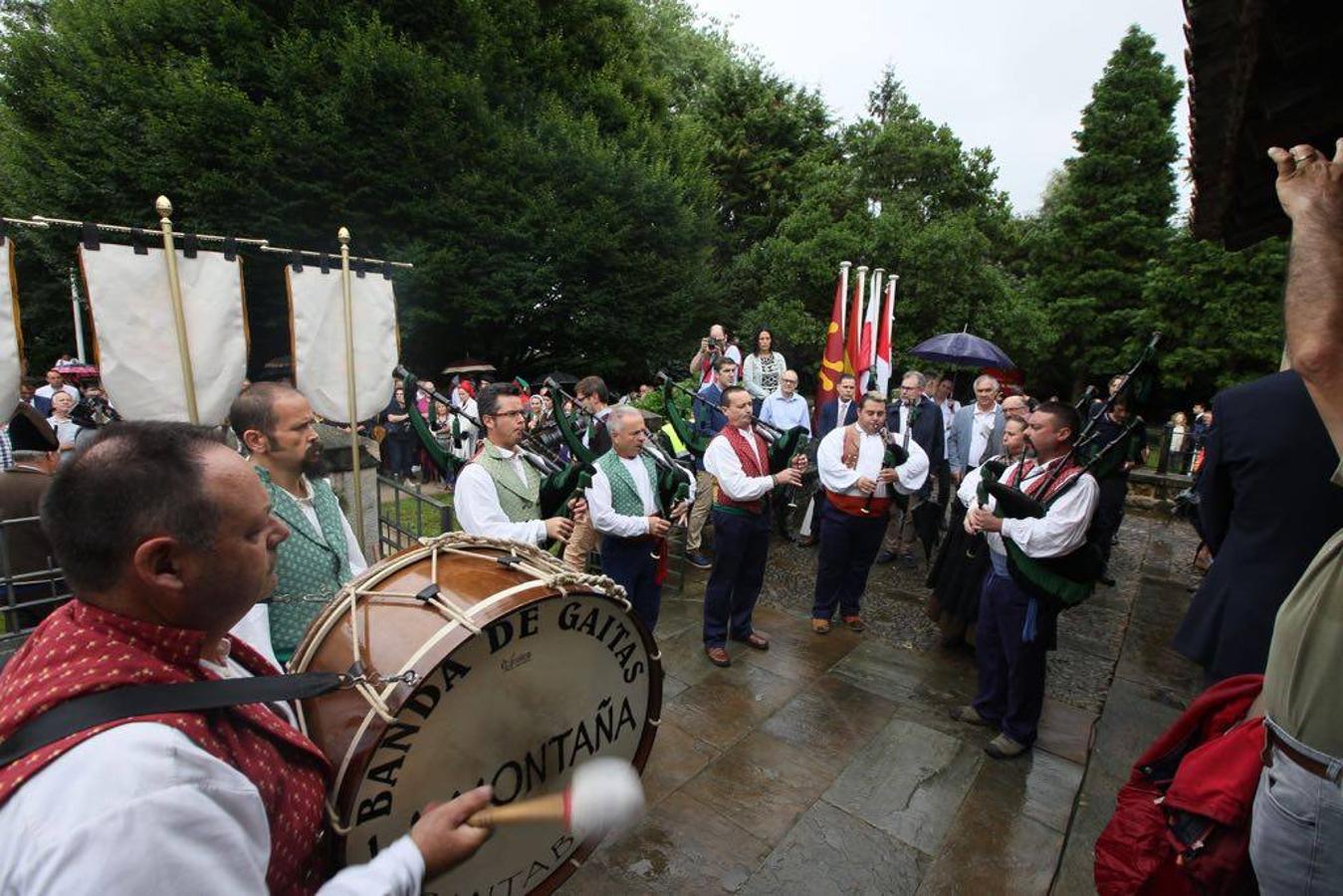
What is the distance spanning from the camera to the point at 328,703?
5.08ft

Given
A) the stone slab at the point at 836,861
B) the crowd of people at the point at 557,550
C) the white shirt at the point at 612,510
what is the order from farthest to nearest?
the white shirt at the point at 612,510, the stone slab at the point at 836,861, the crowd of people at the point at 557,550

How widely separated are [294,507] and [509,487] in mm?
1165

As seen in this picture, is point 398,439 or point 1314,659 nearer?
point 1314,659

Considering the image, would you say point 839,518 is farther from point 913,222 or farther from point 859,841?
point 913,222

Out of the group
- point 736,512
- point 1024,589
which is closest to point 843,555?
point 736,512

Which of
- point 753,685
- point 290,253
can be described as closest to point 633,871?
point 753,685

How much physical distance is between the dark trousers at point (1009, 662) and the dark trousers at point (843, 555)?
4.28 feet

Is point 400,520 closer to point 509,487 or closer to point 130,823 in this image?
point 509,487

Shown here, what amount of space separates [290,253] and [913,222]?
1530 cm

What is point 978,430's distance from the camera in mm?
7133

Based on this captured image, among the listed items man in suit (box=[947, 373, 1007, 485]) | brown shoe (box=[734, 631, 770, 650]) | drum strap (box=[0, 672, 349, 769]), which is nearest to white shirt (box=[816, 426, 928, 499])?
brown shoe (box=[734, 631, 770, 650])

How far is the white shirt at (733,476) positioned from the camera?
4516mm

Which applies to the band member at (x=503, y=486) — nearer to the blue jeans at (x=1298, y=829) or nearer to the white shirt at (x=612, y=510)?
the white shirt at (x=612, y=510)

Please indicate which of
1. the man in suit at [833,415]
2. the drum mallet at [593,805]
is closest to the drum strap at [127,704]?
the drum mallet at [593,805]
